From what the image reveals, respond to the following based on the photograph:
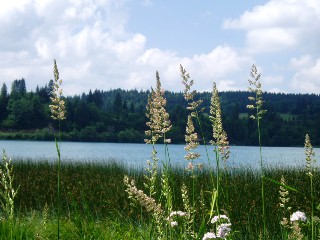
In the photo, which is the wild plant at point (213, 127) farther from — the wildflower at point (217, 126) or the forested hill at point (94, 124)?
the forested hill at point (94, 124)

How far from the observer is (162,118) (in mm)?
2973

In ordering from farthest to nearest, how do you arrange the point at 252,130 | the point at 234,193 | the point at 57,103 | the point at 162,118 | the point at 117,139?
1. the point at 117,139
2. the point at 252,130
3. the point at 234,193
4. the point at 162,118
5. the point at 57,103

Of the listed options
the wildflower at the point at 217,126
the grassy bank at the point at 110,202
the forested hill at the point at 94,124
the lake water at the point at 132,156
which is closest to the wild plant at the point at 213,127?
the wildflower at the point at 217,126

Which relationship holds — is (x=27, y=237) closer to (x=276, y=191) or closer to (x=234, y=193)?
(x=234, y=193)

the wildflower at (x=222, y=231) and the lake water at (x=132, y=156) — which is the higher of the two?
the wildflower at (x=222, y=231)

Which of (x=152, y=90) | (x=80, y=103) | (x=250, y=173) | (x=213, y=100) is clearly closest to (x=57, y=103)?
(x=152, y=90)

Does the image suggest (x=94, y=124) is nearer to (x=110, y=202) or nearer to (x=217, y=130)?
(x=110, y=202)

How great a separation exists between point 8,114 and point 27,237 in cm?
10211

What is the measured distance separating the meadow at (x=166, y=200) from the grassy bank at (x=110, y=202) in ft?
0.07

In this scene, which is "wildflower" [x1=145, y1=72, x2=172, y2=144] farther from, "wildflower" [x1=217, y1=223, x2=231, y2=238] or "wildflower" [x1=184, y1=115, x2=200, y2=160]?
"wildflower" [x1=217, y1=223, x2=231, y2=238]

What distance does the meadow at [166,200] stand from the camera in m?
2.85

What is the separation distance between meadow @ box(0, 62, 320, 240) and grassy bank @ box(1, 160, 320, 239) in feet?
0.07

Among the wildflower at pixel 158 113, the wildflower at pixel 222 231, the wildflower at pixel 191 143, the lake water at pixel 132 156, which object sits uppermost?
the wildflower at pixel 158 113

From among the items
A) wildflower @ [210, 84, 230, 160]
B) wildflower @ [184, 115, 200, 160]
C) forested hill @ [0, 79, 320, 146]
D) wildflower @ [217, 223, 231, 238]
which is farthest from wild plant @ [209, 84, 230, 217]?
forested hill @ [0, 79, 320, 146]
